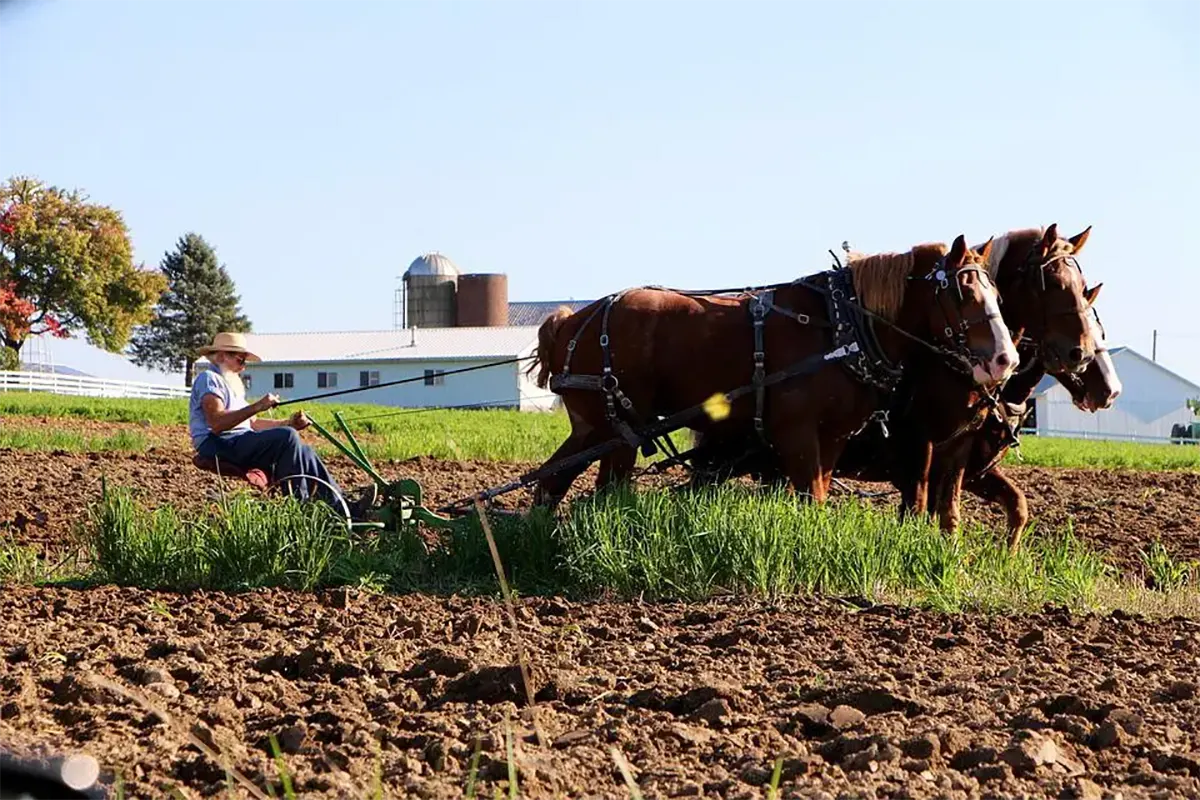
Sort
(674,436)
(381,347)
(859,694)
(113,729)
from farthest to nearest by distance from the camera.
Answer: (381,347), (674,436), (859,694), (113,729)

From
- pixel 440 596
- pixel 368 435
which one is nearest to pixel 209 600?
pixel 440 596

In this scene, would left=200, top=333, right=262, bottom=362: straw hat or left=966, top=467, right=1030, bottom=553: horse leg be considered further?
left=966, top=467, right=1030, bottom=553: horse leg

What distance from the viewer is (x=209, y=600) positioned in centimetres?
732

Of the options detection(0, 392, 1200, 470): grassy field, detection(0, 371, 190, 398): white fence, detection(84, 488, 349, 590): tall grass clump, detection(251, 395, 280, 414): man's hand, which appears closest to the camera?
detection(84, 488, 349, 590): tall grass clump

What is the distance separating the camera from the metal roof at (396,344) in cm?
5172

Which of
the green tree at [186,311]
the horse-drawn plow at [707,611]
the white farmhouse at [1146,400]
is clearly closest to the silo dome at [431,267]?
the green tree at [186,311]

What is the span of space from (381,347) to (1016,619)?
158 ft

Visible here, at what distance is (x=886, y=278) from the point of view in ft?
29.7

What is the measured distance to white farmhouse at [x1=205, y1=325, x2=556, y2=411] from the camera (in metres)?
49.2

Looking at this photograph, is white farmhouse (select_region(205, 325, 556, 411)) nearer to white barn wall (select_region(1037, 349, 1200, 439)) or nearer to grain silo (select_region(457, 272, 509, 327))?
grain silo (select_region(457, 272, 509, 327))

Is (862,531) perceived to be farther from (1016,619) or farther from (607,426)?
(607,426)

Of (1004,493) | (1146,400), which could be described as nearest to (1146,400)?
(1146,400)

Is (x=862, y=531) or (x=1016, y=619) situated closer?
(x=1016, y=619)

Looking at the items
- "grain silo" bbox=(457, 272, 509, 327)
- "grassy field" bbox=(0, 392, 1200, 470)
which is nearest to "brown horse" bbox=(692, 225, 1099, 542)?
"grassy field" bbox=(0, 392, 1200, 470)
